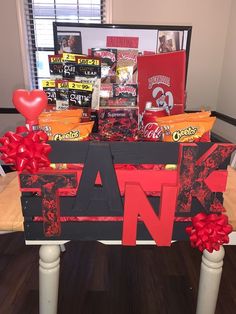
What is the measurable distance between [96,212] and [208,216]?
0.29 meters

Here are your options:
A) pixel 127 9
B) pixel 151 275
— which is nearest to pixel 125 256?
pixel 151 275

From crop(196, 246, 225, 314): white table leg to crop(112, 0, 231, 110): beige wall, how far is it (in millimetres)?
2363

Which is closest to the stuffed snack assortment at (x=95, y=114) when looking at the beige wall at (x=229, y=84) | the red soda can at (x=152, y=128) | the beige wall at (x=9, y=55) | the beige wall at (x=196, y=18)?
the red soda can at (x=152, y=128)

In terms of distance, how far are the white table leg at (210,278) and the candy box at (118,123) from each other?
1.34ft

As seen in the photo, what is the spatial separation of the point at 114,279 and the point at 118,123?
37.1 inches

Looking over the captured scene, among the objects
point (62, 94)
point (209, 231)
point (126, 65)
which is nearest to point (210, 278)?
point (209, 231)

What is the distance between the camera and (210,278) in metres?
0.77

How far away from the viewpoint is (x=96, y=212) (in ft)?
2.33

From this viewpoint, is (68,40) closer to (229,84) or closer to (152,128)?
(152,128)

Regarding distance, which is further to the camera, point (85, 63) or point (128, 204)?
point (85, 63)

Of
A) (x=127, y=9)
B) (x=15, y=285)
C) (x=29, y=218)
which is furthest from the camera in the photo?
(x=127, y=9)

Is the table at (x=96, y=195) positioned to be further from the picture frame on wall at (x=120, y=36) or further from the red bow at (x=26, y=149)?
the picture frame on wall at (x=120, y=36)

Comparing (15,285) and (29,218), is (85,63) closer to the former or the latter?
(29,218)

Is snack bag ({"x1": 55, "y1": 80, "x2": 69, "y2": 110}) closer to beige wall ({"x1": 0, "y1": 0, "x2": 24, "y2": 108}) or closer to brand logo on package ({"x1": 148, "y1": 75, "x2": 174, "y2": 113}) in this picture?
brand logo on package ({"x1": 148, "y1": 75, "x2": 174, "y2": 113})
